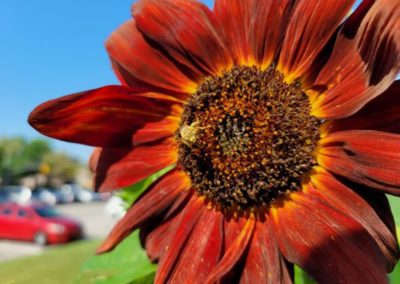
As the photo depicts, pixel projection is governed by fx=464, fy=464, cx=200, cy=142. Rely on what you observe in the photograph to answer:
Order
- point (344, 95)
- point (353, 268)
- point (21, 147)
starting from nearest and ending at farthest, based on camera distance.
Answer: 1. point (353, 268)
2. point (344, 95)
3. point (21, 147)

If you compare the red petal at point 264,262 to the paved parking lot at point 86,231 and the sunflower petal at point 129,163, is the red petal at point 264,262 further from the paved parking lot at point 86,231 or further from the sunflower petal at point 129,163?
the paved parking lot at point 86,231

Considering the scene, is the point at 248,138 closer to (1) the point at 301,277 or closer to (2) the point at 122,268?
(1) the point at 301,277

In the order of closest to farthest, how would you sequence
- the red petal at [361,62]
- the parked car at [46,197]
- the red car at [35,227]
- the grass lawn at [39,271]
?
the red petal at [361,62], the grass lawn at [39,271], the red car at [35,227], the parked car at [46,197]

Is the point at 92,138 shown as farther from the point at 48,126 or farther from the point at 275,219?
the point at 275,219

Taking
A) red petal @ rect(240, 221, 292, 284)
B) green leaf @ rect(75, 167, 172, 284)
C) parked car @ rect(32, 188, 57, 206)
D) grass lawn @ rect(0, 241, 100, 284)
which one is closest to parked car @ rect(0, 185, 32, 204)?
parked car @ rect(32, 188, 57, 206)

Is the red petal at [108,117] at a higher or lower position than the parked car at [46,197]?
higher

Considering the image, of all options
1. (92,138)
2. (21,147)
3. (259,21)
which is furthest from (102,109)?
(21,147)

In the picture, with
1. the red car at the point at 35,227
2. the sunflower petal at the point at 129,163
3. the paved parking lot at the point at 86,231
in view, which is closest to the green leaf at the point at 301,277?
the sunflower petal at the point at 129,163

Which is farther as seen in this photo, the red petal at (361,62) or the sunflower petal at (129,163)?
the sunflower petal at (129,163)
